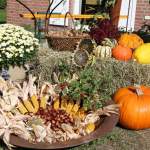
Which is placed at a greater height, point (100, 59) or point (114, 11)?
point (114, 11)

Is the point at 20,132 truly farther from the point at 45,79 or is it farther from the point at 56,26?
the point at 56,26

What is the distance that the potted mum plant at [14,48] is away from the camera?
5.44m

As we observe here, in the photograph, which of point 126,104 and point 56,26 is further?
point 56,26

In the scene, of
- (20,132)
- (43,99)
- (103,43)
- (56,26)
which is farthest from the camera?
(56,26)

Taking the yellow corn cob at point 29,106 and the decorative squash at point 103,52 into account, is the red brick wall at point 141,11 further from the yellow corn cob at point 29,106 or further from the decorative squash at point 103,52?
the yellow corn cob at point 29,106

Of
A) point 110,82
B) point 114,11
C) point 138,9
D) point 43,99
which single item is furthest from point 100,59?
point 138,9

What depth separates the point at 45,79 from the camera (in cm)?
571

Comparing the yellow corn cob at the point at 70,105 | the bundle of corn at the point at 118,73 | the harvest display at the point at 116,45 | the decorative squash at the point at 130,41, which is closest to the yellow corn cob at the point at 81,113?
the yellow corn cob at the point at 70,105

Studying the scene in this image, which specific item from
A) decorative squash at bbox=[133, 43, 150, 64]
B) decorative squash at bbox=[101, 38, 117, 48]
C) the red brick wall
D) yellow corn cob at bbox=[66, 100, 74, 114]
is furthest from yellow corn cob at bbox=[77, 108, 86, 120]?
the red brick wall

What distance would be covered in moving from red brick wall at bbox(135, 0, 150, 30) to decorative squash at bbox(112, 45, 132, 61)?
2819 millimetres

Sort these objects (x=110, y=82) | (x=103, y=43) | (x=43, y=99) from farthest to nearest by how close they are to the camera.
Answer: (x=103, y=43) < (x=110, y=82) < (x=43, y=99)

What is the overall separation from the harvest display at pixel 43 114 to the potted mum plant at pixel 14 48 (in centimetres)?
69

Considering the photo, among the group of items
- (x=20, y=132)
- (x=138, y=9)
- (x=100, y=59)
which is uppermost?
(x=138, y=9)

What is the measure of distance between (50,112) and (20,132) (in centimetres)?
51
